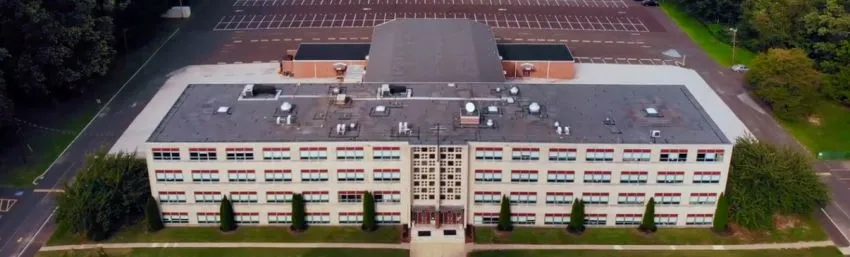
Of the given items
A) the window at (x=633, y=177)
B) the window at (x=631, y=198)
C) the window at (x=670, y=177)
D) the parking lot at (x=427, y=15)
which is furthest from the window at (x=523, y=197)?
the parking lot at (x=427, y=15)

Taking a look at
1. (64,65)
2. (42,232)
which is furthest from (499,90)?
(64,65)

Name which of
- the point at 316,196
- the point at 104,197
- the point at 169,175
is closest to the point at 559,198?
the point at 316,196

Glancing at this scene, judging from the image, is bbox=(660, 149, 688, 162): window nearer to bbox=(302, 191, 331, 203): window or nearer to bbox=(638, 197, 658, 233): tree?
bbox=(638, 197, 658, 233): tree

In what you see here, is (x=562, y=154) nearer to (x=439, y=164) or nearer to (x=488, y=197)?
(x=488, y=197)

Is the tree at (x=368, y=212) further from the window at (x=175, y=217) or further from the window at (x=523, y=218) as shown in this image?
the window at (x=175, y=217)

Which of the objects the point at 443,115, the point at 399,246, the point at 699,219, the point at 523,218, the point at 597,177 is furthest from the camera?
the point at 443,115
